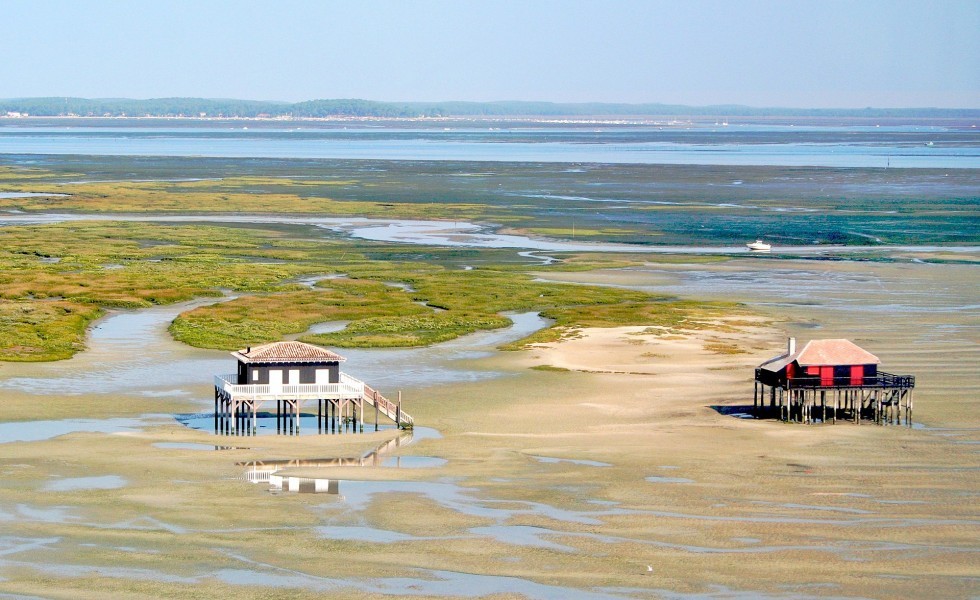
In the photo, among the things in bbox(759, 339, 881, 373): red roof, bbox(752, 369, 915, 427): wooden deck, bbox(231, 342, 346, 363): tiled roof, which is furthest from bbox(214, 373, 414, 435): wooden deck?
bbox(759, 339, 881, 373): red roof

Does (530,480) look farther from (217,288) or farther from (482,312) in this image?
(217,288)

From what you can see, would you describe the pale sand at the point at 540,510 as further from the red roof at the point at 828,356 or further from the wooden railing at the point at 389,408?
the red roof at the point at 828,356

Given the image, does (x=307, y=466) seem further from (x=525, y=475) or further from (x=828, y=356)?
(x=828, y=356)

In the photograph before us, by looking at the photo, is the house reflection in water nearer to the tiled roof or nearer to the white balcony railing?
the white balcony railing

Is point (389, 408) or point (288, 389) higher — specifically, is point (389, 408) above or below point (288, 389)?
below

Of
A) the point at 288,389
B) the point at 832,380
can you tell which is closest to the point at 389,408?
the point at 288,389
